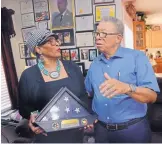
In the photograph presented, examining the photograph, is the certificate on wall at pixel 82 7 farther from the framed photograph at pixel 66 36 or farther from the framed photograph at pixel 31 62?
the framed photograph at pixel 31 62

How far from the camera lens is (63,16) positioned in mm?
803

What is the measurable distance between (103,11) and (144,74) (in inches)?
9.8

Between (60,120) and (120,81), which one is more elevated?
(120,81)

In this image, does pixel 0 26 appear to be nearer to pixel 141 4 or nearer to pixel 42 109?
pixel 42 109

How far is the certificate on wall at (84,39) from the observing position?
0.79 meters

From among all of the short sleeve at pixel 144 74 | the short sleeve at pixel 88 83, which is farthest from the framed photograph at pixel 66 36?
the short sleeve at pixel 144 74

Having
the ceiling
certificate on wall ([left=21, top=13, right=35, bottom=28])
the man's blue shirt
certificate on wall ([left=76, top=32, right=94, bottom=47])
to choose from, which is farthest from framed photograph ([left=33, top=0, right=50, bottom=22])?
the ceiling

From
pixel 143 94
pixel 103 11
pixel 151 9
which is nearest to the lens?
pixel 143 94

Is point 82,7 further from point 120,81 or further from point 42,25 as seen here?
point 120,81

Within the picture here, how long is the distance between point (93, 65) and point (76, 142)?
27 centimetres

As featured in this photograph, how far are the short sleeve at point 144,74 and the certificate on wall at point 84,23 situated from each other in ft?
0.66

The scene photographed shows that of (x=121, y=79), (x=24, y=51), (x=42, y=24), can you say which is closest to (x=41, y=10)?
(x=42, y=24)

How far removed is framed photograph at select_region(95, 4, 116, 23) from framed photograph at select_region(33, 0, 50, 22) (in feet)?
0.57

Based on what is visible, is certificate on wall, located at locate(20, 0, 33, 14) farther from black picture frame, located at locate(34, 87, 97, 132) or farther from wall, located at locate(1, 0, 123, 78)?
black picture frame, located at locate(34, 87, 97, 132)
